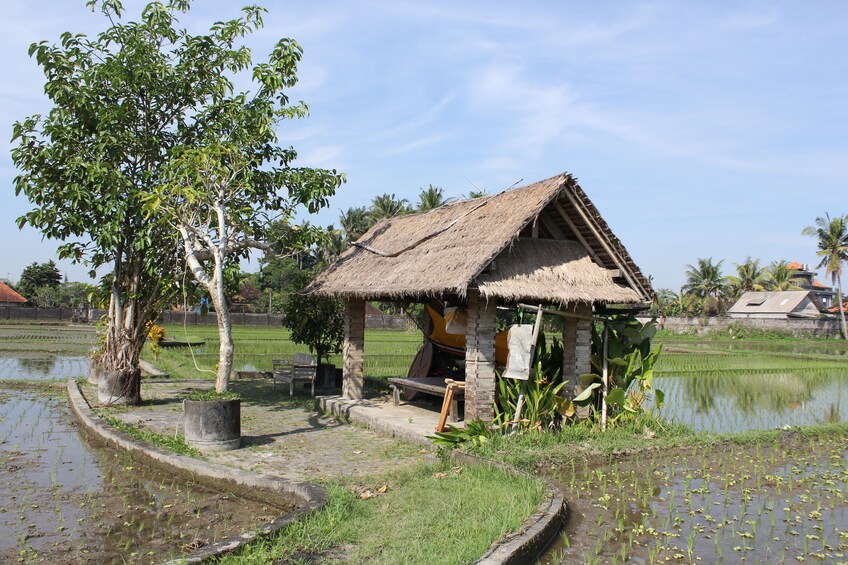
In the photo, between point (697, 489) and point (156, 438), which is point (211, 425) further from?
point (697, 489)

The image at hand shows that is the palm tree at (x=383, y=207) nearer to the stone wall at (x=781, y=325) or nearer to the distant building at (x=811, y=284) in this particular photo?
the stone wall at (x=781, y=325)

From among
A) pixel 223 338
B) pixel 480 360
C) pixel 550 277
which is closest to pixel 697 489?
pixel 480 360

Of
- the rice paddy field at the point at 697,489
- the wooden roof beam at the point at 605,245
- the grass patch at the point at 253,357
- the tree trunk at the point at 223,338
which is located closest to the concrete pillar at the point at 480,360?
the rice paddy field at the point at 697,489

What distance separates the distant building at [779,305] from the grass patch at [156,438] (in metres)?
48.2

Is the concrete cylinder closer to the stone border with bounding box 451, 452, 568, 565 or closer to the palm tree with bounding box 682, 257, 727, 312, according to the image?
the stone border with bounding box 451, 452, 568, 565

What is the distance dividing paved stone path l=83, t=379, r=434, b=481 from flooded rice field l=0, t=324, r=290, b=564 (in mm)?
865

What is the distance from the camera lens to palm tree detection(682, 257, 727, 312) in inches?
2265

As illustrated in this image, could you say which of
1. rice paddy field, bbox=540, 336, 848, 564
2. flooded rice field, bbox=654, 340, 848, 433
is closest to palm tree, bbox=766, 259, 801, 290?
flooded rice field, bbox=654, 340, 848, 433

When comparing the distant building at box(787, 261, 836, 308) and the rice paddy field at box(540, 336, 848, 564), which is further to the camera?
the distant building at box(787, 261, 836, 308)

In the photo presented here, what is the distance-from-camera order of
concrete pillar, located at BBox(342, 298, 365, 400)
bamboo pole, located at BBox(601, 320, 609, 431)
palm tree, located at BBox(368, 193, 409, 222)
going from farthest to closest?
1. palm tree, located at BBox(368, 193, 409, 222)
2. concrete pillar, located at BBox(342, 298, 365, 400)
3. bamboo pole, located at BBox(601, 320, 609, 431)

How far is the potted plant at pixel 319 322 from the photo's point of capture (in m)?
13.4

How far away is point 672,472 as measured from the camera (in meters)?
8.05

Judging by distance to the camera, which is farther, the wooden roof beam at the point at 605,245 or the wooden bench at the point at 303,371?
the wooden bench at the point at 303,371

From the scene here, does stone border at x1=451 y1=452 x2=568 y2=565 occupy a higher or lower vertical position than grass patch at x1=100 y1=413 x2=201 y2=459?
lower
